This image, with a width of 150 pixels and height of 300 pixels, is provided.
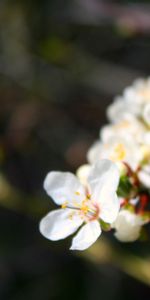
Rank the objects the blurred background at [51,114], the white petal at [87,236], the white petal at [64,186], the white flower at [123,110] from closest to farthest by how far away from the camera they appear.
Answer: the white petal at [87,236] < the white petal at [64,186] < the white flower at [123,110] < the blurred background at [51,114]

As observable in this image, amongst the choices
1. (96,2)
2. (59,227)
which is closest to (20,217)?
(96,2)

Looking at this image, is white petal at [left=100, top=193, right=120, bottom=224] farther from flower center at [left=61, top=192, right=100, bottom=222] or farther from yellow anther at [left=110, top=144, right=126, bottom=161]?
yellow anther at [left=110, top=144, right=126, bottom=161]

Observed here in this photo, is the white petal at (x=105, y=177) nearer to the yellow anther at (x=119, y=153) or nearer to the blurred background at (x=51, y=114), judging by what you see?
the yellow anther at (x=119, y=153)

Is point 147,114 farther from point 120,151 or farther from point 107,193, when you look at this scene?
point 107,193

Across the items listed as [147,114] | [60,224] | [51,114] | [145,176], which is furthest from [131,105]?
[51,114]

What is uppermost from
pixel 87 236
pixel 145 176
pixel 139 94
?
pixel 139 94

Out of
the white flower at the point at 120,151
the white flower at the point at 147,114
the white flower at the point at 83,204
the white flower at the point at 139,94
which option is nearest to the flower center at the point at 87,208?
the white flower at the point at 83,204
